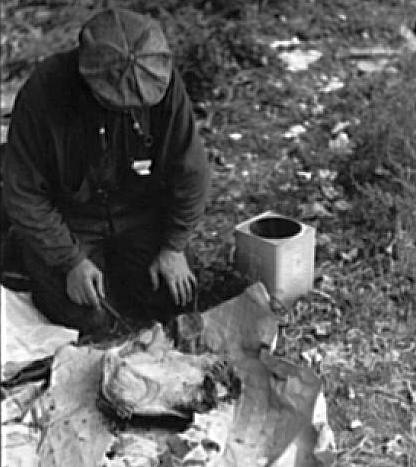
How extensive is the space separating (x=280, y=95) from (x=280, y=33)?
90 cm

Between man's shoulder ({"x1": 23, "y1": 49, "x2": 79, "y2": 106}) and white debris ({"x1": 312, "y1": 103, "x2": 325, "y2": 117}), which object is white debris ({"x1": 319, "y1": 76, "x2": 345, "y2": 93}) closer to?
white debris ({"x1": 312, "y1": 103, "x2": 325, "y2": 117})

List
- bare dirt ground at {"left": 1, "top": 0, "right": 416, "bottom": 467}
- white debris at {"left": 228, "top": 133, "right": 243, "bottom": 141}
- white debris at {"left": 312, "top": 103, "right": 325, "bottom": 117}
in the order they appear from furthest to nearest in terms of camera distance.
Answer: white debris at {"left": 312, "top": 103, "right": 325, "bottom": 117} < white debris at {"left": 228, "top": 133, "right": 243, "bottom": 141} < bare dirt ground at {"left": 1, "top": 0, "right": 416, "bottom": 467}

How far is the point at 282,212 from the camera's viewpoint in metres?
4.02

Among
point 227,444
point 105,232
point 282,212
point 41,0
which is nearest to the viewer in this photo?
point 227,444

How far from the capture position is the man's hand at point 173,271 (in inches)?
125

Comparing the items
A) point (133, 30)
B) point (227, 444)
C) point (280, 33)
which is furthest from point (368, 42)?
point (227, 444)

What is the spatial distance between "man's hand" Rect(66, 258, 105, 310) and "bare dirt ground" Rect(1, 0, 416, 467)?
1.54ft

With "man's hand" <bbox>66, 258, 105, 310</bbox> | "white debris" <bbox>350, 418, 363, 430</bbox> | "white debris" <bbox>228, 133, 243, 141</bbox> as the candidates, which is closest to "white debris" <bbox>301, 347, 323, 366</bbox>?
"white debris" <bbox>350, 418, 363, 430</bbox>

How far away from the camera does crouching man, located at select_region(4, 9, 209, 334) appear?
8.85 ft

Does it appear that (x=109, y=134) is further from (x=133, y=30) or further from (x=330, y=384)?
(x=330, y=384)

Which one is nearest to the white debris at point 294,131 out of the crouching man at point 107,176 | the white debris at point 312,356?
the crouching man at point 107,176

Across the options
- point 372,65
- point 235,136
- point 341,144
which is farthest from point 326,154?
point 372,65

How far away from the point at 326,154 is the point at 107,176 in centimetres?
172

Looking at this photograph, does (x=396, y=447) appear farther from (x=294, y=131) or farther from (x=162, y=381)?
(x=294, y=131)
